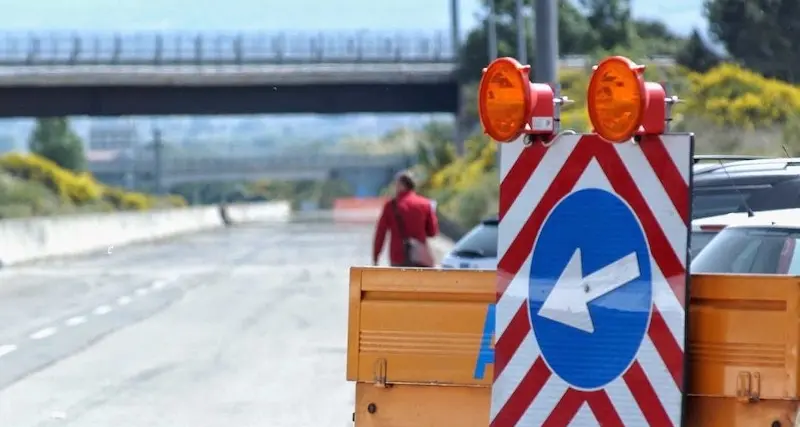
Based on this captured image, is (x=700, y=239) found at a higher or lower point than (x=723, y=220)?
lower

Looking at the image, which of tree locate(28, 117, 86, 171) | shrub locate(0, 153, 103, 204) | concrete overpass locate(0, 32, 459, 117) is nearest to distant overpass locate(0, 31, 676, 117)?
concrete overpass locate(0, 32, 459, 117)

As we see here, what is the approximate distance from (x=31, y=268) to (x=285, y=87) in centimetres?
3058

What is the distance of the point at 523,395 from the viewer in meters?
5.82

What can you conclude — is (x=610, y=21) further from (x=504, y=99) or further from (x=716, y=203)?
(x=504, y=99)

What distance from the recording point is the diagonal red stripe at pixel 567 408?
5715mm

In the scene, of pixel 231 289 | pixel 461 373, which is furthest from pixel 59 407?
pixel 231 289

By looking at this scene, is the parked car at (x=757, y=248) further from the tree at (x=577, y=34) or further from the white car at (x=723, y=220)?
the tree at (x=577, y=34)

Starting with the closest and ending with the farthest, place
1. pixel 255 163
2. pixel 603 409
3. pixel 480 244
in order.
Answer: pixel 603 409 < pixel 480 244 < pixel 255 163

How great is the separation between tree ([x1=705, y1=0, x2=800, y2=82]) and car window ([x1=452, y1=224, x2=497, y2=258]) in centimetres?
1108

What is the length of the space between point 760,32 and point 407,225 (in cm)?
1889

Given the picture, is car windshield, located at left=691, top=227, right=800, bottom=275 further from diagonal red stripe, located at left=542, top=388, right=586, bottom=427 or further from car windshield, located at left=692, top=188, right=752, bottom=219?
diagonal red stripe, located at left=542, top=388, right=586, bottom=427

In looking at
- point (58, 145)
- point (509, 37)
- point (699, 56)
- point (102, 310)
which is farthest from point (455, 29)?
point (58, 145)

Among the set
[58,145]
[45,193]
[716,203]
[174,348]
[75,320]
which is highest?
[716,203]

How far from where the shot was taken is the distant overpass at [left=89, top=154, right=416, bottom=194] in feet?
548
